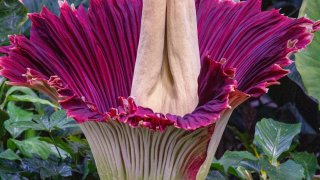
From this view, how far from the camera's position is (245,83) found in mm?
1004

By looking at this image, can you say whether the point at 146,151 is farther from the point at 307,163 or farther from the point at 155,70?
the point at 307,163

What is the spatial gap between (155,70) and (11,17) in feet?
2.02

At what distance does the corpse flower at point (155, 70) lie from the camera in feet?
2.86

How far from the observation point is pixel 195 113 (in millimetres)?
875

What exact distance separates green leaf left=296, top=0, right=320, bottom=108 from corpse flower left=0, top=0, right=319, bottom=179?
17 cm

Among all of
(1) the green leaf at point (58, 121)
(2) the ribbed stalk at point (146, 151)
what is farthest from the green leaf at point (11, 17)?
(2) the ribbed stalk at point (146, 151)

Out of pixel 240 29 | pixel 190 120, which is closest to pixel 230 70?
pixel 190 120

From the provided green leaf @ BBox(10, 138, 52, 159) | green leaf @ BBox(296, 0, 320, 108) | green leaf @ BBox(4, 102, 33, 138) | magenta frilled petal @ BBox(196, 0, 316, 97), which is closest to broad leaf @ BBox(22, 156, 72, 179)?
green leaf @ BBox(10, 138, 52, 159)

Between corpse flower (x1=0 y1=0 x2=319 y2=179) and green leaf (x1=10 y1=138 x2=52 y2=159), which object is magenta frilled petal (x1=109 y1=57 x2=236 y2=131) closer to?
corpse flower (x1=0 y1=0 x2=319 y2=179)

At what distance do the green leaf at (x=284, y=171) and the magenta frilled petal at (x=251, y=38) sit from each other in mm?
154

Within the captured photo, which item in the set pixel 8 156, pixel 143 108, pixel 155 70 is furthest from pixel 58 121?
pixel 143 108

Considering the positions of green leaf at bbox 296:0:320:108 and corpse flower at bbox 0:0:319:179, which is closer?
corpse flower at bbox 0:0:319:179

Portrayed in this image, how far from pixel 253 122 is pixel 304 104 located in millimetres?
182

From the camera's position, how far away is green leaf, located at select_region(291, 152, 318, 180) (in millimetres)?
1175
